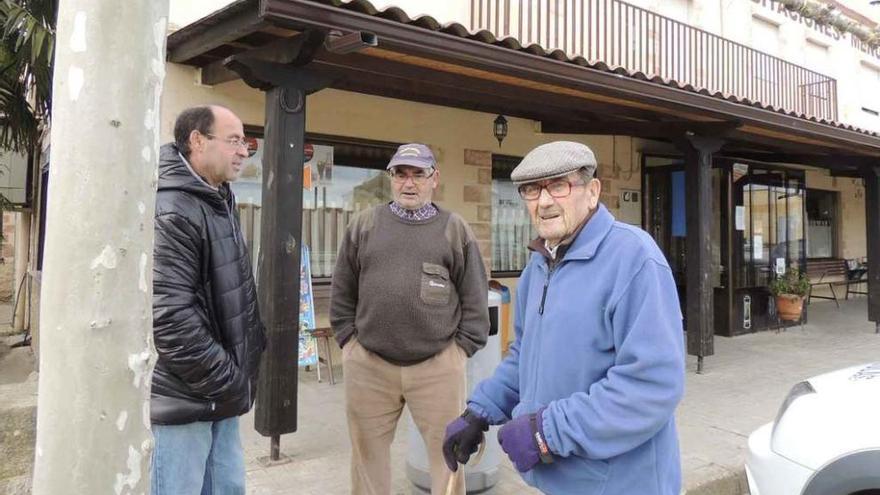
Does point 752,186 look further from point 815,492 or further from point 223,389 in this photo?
point 223,389

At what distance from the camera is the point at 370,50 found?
13.7 ft

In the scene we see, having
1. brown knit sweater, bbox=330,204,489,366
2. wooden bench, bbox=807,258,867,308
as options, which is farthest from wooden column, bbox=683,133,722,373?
wooden bench, bbox=807,258,867,308

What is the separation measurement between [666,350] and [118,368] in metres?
1.26

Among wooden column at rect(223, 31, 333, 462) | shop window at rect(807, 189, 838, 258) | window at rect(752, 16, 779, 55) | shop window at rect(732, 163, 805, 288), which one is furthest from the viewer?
shop window at rect(807, 189, 838, 258)

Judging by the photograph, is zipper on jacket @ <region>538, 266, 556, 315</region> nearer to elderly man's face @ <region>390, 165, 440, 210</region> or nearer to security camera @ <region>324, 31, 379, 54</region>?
elderly man's face @ <region>390, 165, 440, 210</region>

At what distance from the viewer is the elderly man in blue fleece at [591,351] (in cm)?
158

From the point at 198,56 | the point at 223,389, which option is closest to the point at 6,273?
the point at 198,56

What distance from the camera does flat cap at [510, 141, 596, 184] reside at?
1753 mm

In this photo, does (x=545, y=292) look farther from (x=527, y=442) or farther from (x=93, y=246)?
(x=93, y=246)

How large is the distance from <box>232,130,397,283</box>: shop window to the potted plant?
6251mm

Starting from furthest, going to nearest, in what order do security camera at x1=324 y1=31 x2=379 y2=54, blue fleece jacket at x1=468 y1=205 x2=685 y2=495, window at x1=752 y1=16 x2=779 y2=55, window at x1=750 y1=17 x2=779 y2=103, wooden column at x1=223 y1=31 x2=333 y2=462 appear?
window at x1=752 y1=16 x2=779 y2=55
window at x1=750 y1=17 x2=779 y2=103
wooden column at x1=223 y1=31 x2=333 y2=462
security camera at x1=324 y1=31 x2=379 y2=54
blue fleece jacket at x1=468 y1=205 x2=685 y2=495

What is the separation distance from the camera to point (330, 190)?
21.4 ft

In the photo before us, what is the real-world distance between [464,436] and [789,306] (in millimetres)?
8979

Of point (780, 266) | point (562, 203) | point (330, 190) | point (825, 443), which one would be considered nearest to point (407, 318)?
point (562, 203)
